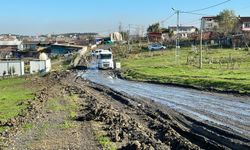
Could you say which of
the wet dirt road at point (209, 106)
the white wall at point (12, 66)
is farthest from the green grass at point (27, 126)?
the white wall at point (12, 66)

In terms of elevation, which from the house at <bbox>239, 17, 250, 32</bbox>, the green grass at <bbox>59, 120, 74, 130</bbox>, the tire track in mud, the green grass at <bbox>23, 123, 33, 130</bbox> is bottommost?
the green grass at <bbox>23, 123, 33, 130</bbox>

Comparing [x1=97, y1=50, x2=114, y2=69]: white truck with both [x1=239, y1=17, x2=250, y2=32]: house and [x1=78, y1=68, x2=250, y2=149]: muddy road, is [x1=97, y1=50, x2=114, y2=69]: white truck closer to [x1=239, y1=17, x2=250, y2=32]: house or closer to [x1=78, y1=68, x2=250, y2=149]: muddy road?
[x1=78, y1=68, x2=250, y2=149]: muddy road

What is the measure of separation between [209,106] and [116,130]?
885 centimetres

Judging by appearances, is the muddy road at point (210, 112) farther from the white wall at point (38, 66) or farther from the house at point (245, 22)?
the house at point (245, 22)

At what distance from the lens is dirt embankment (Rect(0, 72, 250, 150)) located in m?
15.7

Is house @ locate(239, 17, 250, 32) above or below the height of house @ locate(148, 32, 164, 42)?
above

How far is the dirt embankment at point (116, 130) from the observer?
51.6ft

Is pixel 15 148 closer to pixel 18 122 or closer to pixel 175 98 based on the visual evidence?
pixel 18 122

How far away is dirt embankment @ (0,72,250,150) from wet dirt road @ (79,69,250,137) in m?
0.76

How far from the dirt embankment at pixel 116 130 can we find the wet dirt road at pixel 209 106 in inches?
30.1

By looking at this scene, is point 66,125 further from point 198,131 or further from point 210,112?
point 210,112

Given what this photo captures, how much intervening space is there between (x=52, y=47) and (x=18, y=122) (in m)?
108

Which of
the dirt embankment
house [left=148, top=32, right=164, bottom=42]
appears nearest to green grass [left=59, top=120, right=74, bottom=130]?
the dirt embankment

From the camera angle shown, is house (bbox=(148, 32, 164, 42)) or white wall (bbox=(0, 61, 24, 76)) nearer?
white wall (bbox=(0, 61, 24, 76))
